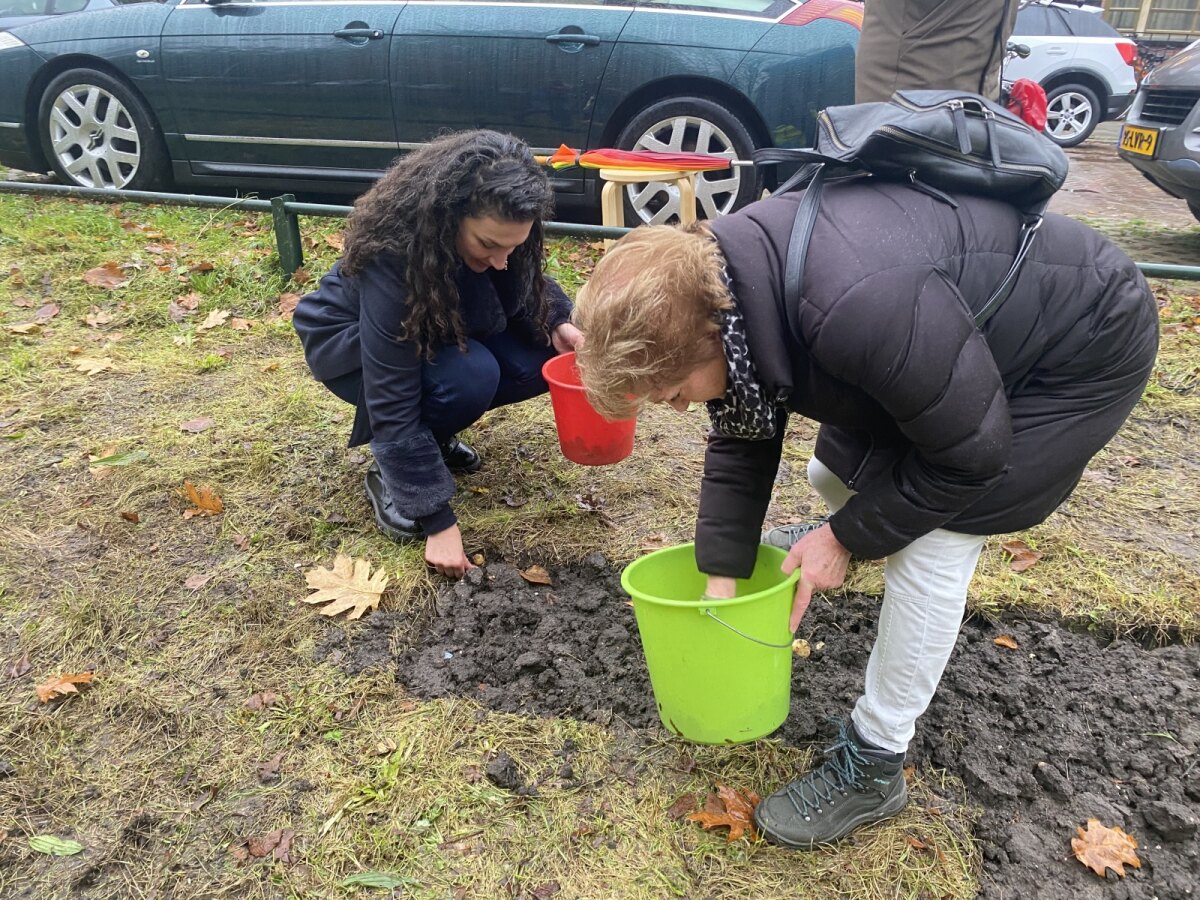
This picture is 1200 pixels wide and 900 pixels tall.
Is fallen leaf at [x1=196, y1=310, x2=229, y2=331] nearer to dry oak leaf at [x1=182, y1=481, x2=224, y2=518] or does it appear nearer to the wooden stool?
dry oak leaf at [x1=182, y1=481, x2=224, y2=518]

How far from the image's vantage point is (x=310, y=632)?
8.02ft

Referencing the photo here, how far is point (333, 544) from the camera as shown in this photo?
2.83 metres

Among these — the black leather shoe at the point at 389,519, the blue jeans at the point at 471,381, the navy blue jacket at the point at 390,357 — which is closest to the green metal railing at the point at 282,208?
the blue jeans at the point at 471,381

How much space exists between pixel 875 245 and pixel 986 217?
0.81ft

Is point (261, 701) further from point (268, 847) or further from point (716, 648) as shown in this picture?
point (716, 648)

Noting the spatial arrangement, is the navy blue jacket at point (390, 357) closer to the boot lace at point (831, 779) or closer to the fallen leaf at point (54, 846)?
the fallen leaf at point (54, 846)

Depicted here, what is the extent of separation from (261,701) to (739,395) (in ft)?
4.86

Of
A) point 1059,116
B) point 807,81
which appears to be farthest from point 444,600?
point 1059,116

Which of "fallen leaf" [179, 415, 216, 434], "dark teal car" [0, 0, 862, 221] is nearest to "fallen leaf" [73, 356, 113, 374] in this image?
"fallen leaf" [179, 415, 216, 434]

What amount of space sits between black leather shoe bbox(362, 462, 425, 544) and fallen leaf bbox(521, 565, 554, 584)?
37 centimetres

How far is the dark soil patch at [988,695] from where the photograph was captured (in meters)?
1.83

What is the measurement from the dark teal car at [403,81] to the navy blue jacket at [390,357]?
2497 millimetres

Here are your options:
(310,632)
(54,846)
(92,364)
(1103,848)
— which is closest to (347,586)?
(310,632)

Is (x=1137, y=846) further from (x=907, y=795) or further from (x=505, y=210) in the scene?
(x=505, y=210)
